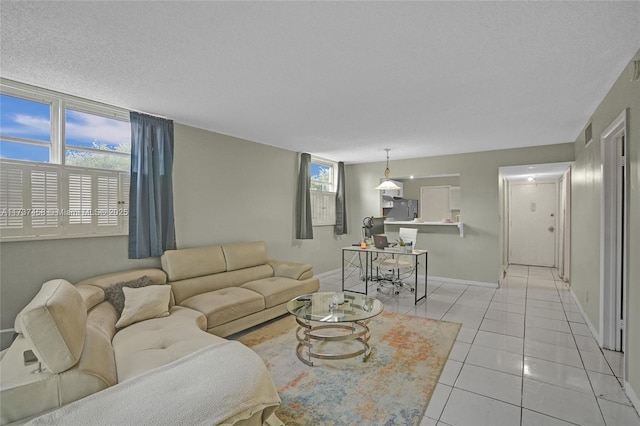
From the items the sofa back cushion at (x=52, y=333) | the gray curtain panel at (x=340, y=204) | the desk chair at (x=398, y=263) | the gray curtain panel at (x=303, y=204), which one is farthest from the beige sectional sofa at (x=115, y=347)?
the gray curtain panel at (x=340, y=204)

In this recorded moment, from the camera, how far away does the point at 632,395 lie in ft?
7.09

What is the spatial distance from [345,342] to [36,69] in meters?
3.71

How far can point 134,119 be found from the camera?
3.45 metres

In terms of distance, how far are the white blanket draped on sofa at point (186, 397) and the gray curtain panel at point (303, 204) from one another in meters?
3.85

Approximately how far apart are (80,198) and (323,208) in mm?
4337

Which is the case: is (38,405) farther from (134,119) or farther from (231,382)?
(134,119)

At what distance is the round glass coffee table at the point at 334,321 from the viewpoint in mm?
2754

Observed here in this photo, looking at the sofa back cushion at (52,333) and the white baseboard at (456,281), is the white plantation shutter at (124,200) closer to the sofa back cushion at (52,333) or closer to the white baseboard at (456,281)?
the sofa back cushion at (52,333)

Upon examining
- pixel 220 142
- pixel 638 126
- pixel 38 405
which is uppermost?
pixel 220 142

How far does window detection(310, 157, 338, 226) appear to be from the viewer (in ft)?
20.8

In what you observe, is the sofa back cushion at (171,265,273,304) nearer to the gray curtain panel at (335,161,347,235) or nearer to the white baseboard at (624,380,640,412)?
the gray curtain panel at (335,161,347,235)

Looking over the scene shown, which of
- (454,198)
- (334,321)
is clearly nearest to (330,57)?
(334,321)

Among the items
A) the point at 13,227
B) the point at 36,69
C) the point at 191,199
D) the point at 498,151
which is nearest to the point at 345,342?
the point at 191,199

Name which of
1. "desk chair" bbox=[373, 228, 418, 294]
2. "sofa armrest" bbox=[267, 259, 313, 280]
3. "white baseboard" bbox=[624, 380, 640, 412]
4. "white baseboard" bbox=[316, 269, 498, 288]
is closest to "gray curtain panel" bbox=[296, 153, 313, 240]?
"white baseboard" bbox=[316, 269, 498, 288]
